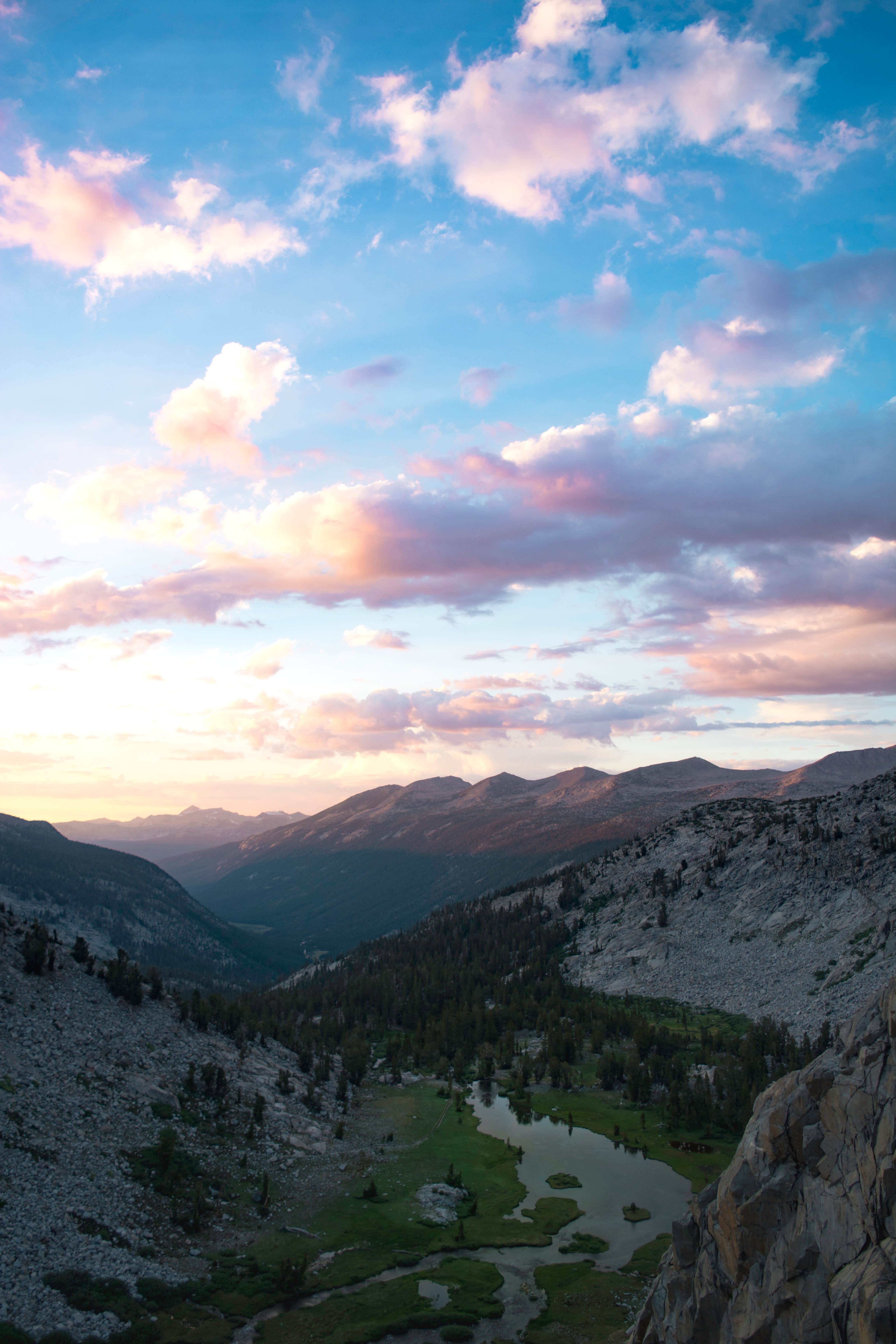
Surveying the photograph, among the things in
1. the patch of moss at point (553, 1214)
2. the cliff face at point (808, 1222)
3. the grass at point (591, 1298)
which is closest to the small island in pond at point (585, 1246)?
the grass at point (591, 1298)

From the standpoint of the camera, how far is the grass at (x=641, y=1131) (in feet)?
194

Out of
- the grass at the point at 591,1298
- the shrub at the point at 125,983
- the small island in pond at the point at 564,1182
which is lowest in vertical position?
the small island in pond at the point at 564,1182

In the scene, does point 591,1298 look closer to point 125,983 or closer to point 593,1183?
point 593,1183

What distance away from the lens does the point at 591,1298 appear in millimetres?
38094

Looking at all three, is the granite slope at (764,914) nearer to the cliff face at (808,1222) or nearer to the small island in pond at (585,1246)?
the small island in pond at (585,1246)

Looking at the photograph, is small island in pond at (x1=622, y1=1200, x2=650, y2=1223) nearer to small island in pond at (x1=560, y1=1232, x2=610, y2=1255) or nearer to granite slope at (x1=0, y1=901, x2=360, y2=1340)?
small island in pond at (x1=560, y1=1232, x2=610, y2=1255)

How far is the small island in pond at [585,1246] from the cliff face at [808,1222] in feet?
70.4

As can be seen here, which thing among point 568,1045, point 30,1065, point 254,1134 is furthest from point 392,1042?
point 30,1065

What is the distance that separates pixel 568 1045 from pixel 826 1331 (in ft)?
283

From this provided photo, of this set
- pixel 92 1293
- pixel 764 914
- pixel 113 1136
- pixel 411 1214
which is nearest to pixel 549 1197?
pixel 411 1214

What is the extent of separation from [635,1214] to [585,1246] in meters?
6.61

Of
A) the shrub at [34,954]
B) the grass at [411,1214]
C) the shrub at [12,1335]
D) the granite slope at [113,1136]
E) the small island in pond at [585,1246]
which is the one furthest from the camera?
the shrub at [34,954]

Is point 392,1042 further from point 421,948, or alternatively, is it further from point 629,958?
point 421,948

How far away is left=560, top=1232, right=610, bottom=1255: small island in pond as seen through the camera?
44156 millimetres
